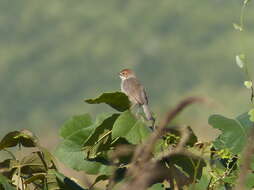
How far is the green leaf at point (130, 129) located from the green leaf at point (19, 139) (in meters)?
0.26

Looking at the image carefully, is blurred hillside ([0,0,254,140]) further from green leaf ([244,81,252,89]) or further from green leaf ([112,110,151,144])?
green leaf ([112,110,151,144])

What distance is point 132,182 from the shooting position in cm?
153

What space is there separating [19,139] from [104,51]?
14275 centimetres

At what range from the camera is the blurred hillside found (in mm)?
132250

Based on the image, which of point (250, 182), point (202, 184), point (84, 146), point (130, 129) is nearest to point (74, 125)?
point (84, 146)

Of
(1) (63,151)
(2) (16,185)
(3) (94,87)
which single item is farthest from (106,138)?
(3) (94,87)

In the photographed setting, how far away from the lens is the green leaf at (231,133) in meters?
2.42

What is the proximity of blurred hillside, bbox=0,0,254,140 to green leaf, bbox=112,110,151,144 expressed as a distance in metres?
120

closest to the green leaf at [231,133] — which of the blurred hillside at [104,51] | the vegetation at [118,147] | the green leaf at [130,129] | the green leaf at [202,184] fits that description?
the vegetation at [118,147]

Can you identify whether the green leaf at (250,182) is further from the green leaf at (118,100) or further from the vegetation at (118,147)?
the green leaf at (118,100)

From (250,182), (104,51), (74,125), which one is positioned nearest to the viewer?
(250,182)

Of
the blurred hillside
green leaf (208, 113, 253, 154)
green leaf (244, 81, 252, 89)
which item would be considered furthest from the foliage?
the blurred hillside

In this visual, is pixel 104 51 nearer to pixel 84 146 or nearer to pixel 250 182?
pixel 84 146

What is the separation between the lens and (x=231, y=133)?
246 centimetres
